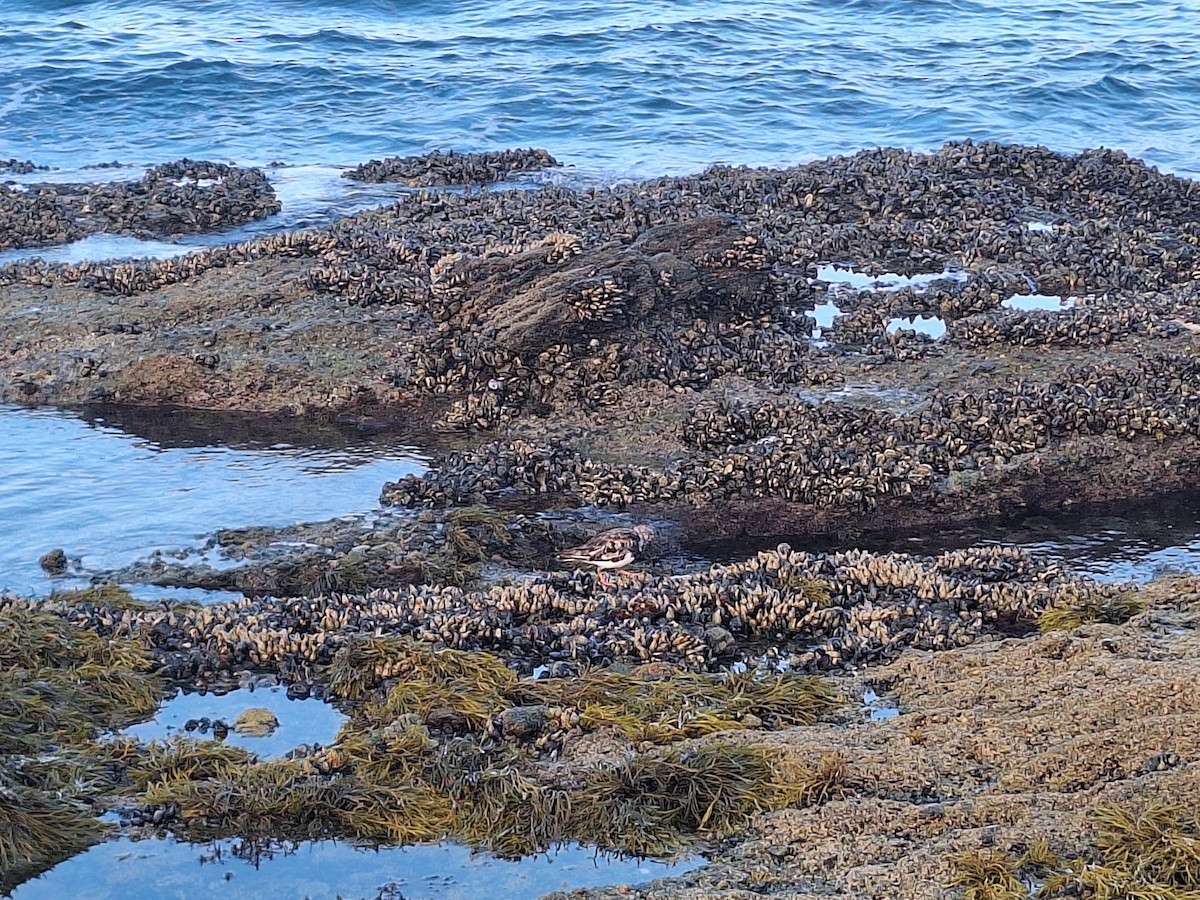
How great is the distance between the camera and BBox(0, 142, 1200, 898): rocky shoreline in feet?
20.5

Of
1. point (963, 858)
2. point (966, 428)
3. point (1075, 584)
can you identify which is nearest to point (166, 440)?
point (966, 428)

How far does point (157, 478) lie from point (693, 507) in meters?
4.11

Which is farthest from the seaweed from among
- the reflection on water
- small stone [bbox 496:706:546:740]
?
the reflection on water

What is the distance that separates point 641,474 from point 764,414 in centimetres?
127

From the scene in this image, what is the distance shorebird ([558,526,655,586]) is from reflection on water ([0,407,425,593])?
5.87ft

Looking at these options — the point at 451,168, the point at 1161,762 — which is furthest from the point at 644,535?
the point at 451,168

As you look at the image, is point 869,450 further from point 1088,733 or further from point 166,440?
point 166,440

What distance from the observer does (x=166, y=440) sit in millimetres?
11398

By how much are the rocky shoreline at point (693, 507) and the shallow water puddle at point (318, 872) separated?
15 centimetres

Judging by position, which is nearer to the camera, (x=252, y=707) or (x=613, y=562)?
(x=252, y=707)

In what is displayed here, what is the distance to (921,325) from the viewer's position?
13.1m

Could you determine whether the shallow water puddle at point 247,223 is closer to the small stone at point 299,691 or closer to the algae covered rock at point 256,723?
the small stone at point 299,691

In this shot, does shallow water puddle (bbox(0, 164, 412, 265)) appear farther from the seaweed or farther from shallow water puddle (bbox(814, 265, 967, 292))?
the seaweed

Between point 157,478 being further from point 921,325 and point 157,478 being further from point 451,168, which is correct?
point 451,168
